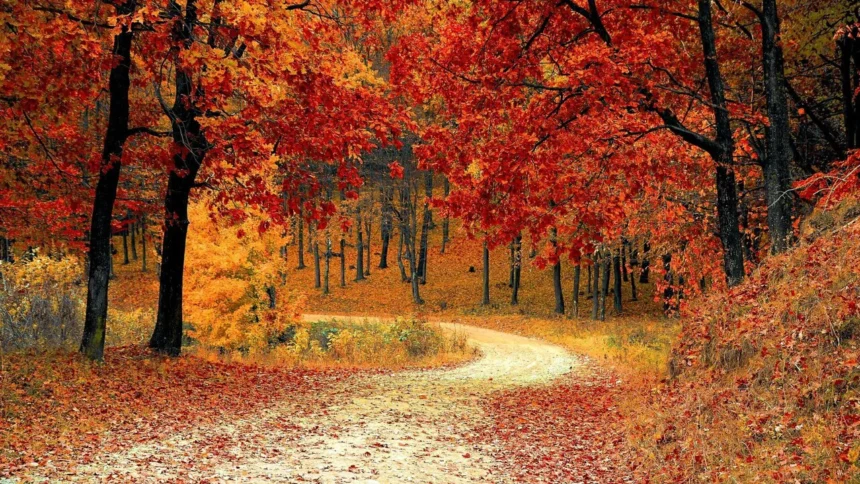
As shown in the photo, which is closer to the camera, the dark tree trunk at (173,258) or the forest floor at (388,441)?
the forest floor at (388,441)

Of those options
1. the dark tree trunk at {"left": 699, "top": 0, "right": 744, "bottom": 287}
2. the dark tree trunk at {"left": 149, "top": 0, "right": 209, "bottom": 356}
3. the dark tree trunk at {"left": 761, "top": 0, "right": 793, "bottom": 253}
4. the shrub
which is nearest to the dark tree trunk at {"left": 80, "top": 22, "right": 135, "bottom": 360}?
the dark tree trunk at {"left": 149, "top": 0, "right": 209, "bottom": 356}

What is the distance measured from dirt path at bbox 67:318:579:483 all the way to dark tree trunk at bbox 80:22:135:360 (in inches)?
150

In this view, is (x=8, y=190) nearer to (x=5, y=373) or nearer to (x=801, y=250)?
(x=5, y=373)

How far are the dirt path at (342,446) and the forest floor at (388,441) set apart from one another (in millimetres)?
15

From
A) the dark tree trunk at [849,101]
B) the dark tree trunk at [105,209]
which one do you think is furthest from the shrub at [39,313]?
the dark tree trunk at [849,101]

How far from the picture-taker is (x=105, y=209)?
37.6ft

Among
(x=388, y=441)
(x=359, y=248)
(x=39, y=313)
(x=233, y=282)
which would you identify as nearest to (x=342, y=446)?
(x=388, y=441)

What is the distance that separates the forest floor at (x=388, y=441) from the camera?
22.5ft

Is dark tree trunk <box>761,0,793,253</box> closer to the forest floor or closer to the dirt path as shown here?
the forest floor

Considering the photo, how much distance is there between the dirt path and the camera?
22.1 feet

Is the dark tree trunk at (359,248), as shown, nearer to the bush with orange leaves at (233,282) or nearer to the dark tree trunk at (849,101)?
the bush with orange leaves at (233,282)

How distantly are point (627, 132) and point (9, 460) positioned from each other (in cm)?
902

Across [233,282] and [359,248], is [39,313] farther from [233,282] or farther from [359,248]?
[359,248]

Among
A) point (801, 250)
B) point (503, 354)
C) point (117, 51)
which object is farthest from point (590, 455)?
point (503, 354)
